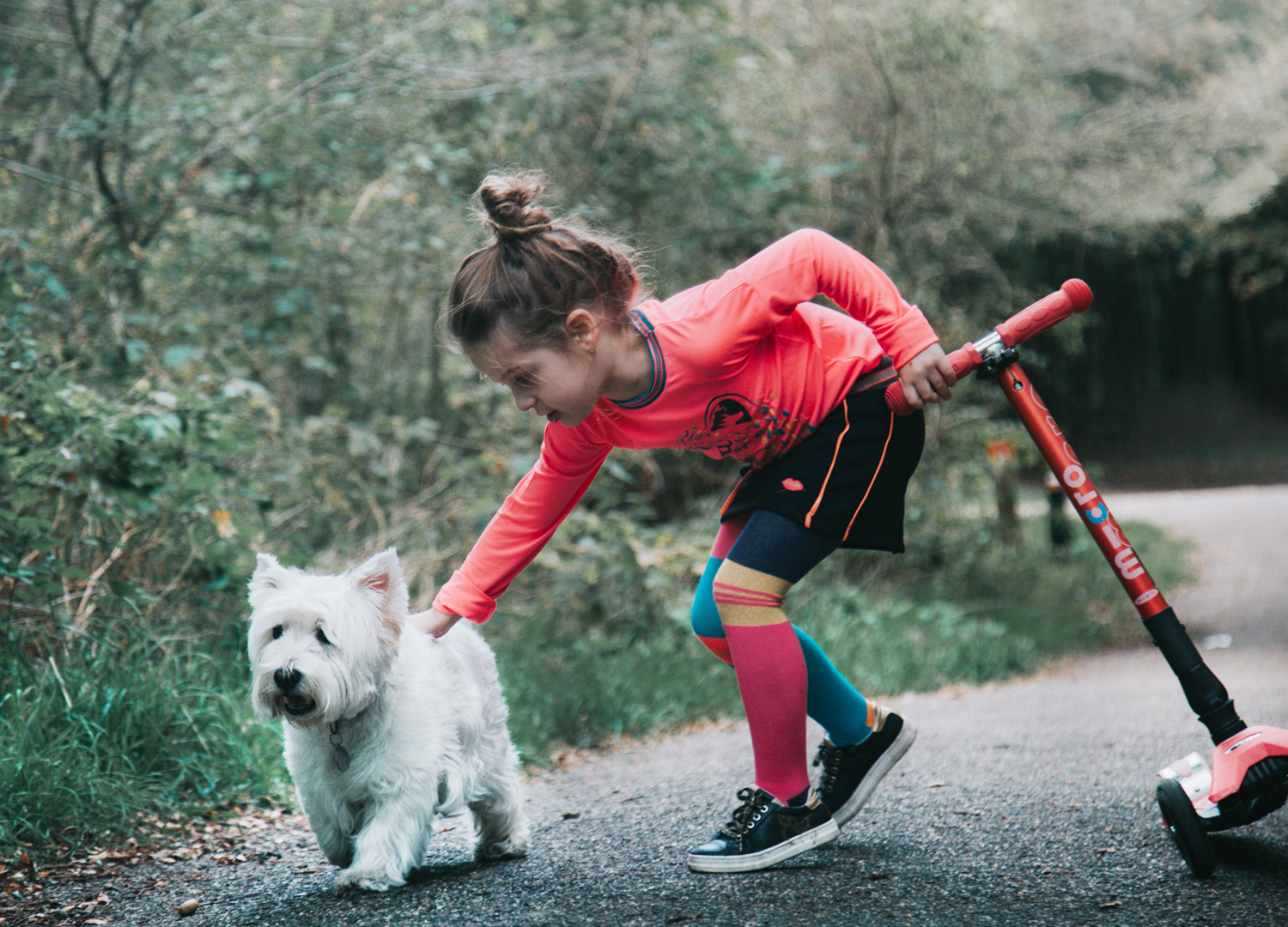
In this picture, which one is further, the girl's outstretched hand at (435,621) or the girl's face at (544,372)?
the girl's outstretched hand at (435,621)

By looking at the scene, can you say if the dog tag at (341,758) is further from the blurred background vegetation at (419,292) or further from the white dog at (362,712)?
the blurred background vegetation at (419,292)

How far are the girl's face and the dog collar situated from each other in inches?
36.2

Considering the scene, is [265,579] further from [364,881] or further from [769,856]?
[769,856]

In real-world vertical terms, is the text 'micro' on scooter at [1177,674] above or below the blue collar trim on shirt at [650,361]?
below

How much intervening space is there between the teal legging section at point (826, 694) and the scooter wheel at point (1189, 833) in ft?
2.52

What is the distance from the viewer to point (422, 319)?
8680 millimetres

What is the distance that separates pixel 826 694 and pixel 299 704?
53.2 inches

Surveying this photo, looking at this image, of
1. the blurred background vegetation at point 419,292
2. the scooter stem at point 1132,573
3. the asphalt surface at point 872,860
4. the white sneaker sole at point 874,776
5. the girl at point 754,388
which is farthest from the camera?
the blurred background vegetation at point 419,292

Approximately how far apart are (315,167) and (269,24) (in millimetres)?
977

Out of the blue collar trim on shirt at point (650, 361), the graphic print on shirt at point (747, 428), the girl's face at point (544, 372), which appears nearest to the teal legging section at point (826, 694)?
the graphic print on shirt at point (747, 428)

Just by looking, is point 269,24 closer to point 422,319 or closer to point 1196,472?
point 422,319

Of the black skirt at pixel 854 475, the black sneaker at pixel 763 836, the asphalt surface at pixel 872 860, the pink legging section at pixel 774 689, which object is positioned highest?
the black skirt at pixel 854 475

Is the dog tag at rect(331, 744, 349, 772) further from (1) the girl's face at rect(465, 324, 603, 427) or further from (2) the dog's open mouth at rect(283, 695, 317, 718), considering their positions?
(1) the girl's face at rect(465, 324, 603, 427)

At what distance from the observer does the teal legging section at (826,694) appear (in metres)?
2.82
